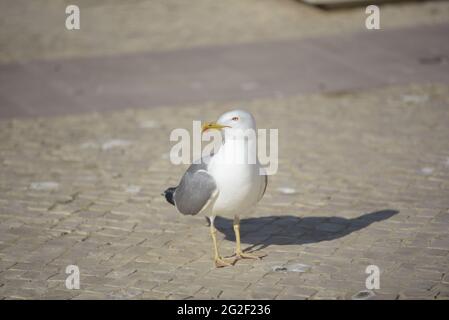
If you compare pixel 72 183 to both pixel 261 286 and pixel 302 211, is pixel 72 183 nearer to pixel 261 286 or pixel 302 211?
pixel 302 211

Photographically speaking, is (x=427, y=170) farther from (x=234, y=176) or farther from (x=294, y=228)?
(x=234, y=176)

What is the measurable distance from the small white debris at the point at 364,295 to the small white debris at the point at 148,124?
521cm

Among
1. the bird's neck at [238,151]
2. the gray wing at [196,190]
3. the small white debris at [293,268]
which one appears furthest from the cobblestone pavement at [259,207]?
the bird's neck at [238,151]

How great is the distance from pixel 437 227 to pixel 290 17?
8.56 m

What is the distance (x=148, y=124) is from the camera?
10.5 m

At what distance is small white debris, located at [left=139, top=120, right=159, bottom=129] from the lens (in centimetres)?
1039

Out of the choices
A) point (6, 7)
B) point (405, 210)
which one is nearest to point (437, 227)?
point (405, 210)

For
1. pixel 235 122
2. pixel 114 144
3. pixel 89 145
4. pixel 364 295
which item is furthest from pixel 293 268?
pixel 89 145

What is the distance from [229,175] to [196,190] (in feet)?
1.15

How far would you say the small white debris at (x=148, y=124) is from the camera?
10391 mm

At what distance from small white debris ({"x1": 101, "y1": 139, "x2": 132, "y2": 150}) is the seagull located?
3.46 m

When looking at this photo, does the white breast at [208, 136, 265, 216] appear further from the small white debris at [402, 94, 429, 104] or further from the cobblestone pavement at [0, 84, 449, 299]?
the small white debris at [402, 94, 429, 104]

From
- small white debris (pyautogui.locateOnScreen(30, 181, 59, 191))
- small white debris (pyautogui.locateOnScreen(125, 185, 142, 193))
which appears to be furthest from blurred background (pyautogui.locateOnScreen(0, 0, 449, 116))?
small white debris (pyautogui.locateOnScreen(125, 185, 142, 193))

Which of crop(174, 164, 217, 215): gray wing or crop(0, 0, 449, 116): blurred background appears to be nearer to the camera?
crop(174, 164, 217, 215): gray wing
